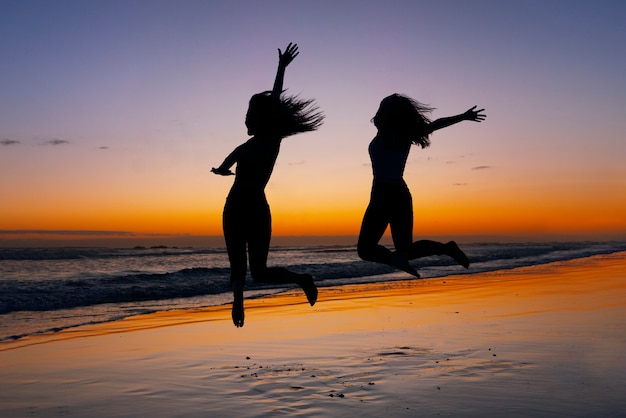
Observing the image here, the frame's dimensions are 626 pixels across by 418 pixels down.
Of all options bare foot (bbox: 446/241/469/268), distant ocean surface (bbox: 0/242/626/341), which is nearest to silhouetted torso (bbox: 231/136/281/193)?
bare foot (bbox: 446/241/469/268)

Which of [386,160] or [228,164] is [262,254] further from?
[386,160]

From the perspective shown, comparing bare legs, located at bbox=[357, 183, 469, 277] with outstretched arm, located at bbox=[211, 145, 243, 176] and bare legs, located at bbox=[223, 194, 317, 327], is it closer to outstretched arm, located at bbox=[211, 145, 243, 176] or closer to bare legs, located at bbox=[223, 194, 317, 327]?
bare legs, located at bbox=[223, 194, 317, 327]

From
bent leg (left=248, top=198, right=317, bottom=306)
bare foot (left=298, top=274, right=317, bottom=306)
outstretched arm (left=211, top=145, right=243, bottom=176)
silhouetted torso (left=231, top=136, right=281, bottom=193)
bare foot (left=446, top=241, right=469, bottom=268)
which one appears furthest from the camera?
bare foot (left=446, top=241, right=469, bottom=268)

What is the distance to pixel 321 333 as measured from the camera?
41.1 ft

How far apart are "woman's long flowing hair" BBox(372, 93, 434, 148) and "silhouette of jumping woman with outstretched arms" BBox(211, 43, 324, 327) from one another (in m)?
0.61

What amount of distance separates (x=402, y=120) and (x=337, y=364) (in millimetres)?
5083

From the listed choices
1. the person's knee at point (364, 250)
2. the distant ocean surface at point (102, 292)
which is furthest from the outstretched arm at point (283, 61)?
the distant ocean surface at point (102, 292)

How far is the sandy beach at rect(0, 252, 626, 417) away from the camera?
7.66 metres

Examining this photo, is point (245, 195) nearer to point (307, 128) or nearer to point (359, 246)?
point (307, 128)

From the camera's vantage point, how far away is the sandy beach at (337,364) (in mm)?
7656

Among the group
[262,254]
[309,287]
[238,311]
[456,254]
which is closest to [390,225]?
[456,254]

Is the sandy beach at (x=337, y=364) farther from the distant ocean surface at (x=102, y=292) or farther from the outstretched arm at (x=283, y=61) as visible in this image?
the outstretched arm at (x=283, y=61)

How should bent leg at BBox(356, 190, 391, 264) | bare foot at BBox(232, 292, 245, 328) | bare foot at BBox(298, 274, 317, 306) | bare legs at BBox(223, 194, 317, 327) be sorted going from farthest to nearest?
bare foot at BBox(298, 274, 317, 306) < bent leg at BBox(356, 190, 391, 264) < bare foot at BBox(232, 292, 245, 328) < bare legs at BBox(223, 194, 317, 327)

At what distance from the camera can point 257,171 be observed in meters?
5.38
